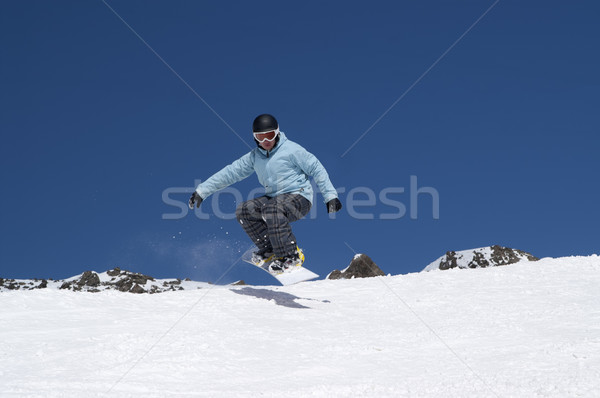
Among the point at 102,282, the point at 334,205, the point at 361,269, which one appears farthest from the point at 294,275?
the point at 102,282

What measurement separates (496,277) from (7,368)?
596 cm

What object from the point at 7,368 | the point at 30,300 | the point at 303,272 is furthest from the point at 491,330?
the point at 30,300

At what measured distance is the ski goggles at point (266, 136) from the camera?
6809 mm

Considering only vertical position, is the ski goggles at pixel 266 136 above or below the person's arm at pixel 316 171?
above

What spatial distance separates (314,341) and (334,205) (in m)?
2.61

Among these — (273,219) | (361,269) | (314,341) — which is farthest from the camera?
(361,269)

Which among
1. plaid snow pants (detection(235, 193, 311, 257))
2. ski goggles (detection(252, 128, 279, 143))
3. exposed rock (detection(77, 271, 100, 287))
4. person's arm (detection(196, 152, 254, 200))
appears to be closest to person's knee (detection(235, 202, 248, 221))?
plaid snow pants (detection(235, 193, 311, 257))

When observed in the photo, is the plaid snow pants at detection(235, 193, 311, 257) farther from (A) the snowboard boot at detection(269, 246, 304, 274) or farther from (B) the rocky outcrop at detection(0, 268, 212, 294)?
(B) the rocky outcrop at detection(0, 268, 212, 294)

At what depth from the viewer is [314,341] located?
4.52 meters

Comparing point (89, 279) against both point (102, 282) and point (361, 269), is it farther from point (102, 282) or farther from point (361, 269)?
point (361, 269)

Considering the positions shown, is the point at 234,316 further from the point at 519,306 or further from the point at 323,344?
the point at 519,306

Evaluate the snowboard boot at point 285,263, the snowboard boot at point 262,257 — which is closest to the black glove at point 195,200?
the snowboard boot at point 262,257

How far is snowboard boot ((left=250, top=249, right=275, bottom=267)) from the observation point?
23.8ft

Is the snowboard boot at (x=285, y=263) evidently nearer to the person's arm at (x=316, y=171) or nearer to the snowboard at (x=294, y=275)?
the snowboard at (x=294, y=275)
